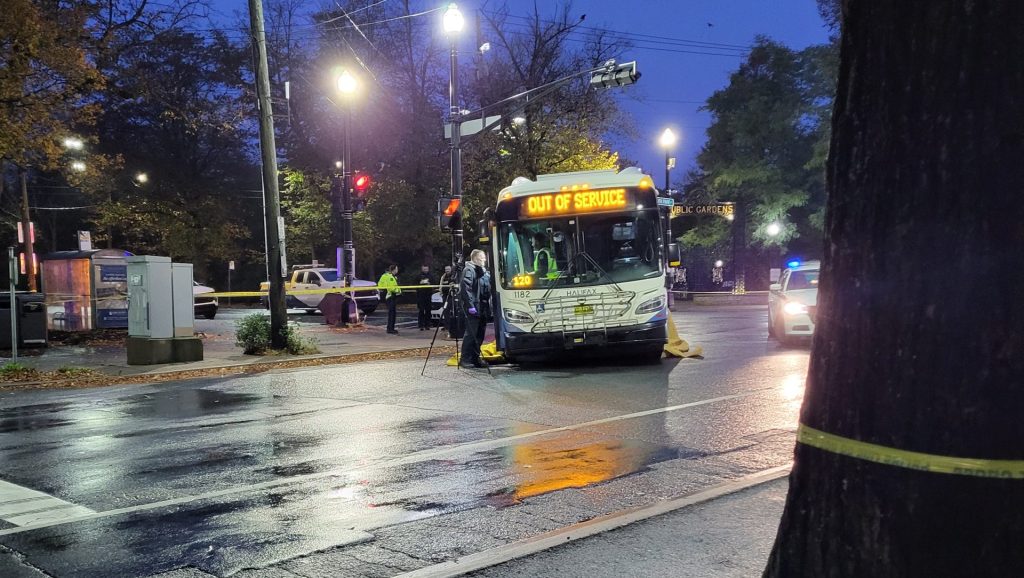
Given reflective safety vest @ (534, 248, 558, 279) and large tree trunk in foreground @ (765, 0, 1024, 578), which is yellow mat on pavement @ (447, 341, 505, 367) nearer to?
reflective safety vest @ (534, 248, 558, 279)

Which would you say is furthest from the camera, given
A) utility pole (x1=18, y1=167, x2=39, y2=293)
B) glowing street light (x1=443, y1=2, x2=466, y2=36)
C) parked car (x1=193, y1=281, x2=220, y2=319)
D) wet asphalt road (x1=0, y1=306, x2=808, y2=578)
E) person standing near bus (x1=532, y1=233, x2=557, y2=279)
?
utility pole (x1=18, y1=167, x2=39, y2=293)

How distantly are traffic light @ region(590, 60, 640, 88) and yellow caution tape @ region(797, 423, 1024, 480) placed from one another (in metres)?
15.4

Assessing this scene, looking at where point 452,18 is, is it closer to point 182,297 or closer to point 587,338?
point 182,297

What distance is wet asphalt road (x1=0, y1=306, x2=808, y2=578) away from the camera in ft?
15.0

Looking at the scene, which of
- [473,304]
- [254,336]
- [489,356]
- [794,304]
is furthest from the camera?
[254,336]

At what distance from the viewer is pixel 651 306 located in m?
12.3

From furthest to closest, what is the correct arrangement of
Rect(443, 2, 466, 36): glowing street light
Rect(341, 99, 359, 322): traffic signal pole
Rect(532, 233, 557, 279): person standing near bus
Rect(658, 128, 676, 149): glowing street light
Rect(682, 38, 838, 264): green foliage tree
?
1. Rect(682, 38, 838, 264): green foliage tree
2. Rect(658, 128, 676, 149): glowing street light
3. Rect(341, 99, 359, 322): traffic signal pole
4. Rect(443, 2, 466, 36): glowing street light
5. Rect(532, 233, 557, 279): person standing near bus

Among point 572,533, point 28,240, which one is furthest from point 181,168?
point 572,533

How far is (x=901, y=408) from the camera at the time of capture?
2.12 m

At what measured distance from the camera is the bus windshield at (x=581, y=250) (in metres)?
12.5

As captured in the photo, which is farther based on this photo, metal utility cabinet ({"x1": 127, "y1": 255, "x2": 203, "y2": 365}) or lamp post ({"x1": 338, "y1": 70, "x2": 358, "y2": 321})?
lamp post ({"x1": 338, "y1": 70, "x2": 358, "y2": 321})

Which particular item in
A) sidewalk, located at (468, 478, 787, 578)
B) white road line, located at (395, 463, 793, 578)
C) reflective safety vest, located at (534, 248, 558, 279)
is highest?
reflective safety vest, located at (534, 248, 558, 279)

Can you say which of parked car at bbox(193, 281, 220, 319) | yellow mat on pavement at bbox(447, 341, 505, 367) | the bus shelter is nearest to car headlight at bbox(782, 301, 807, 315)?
yellow mat on pavement at bbox(447, 341, 505, 367)

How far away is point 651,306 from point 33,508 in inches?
349
